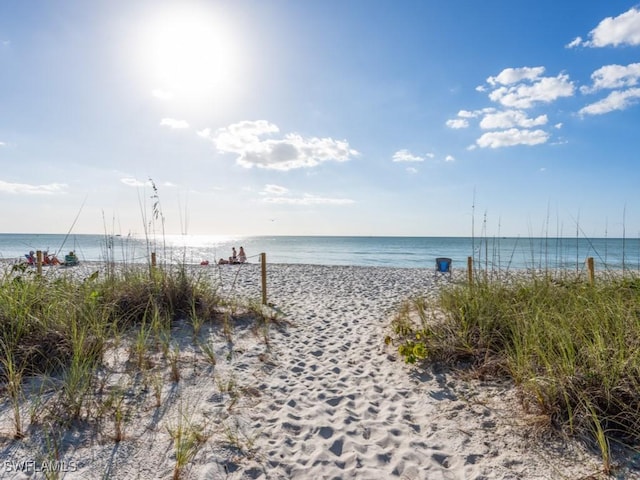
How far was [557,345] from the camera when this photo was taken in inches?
115

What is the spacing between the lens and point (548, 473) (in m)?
2.06

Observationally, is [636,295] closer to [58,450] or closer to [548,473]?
[548,473]

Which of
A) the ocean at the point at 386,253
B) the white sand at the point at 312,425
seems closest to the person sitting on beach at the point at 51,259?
the ocean at the point at 386,253

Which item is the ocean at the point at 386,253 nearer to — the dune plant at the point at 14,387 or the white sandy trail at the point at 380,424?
the dune plant at the point at 14,387

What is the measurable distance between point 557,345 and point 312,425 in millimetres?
2234

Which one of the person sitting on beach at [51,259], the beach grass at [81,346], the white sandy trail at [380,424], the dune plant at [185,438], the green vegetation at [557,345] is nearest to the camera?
the dune plant at [185,438]

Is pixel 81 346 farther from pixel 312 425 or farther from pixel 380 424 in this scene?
pixel 380 424

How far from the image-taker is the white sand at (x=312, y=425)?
7.02 feet

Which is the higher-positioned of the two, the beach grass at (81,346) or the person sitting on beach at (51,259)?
the person sitting on beach at (51,259)

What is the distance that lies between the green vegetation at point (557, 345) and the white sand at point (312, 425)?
0.23 m

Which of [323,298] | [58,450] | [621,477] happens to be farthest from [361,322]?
[58,450]

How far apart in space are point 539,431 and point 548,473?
36 centimetres

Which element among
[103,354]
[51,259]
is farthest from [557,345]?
[51,259]

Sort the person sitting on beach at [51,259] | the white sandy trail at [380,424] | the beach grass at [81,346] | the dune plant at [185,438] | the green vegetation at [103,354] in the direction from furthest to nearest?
the person sitting on beach at [51,259] → the beach grass at [81,346] → the green vegetation at [103,354] → the white sandy trail at [380,424] → the dune plant at [185,438]
